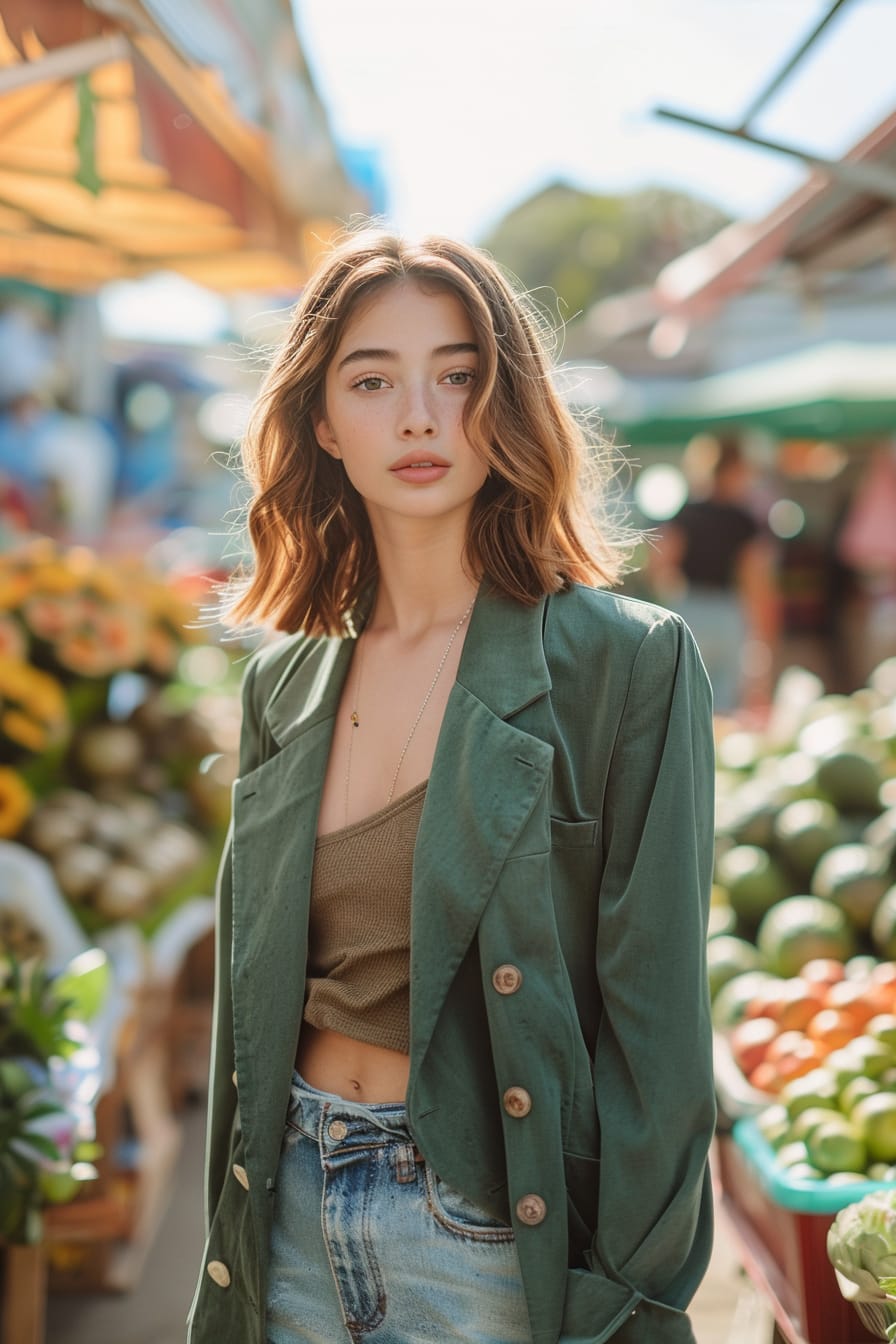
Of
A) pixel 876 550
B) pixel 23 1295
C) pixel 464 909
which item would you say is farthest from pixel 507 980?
pixel 876 550

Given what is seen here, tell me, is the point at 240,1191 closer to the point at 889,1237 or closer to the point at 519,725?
the point at 519,725

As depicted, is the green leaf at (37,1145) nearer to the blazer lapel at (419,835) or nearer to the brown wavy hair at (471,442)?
the blazer lapel at (419,835)

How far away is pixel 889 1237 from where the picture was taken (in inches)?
72.3

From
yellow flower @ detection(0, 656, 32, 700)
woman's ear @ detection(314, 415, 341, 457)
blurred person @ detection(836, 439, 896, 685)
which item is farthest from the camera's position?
blurred person @ detection(836, 439, 896, 685)

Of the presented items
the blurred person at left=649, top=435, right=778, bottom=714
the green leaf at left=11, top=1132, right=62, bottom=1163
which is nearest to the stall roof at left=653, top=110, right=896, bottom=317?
the blurred person at left=649, top=435, right=778, bottom=714

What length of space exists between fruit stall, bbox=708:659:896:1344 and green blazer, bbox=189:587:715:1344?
422 millimetres

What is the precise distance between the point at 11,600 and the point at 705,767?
261 cm

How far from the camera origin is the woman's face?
5.53 ft

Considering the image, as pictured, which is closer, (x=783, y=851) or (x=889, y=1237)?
(x=889, y=1237)

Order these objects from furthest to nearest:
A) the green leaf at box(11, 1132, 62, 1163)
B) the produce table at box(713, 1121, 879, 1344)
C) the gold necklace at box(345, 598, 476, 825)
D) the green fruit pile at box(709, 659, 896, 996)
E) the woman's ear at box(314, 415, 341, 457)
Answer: the green fruit pile at box(709, 659, 896, 996) < the green leaf at box(11, 1132, 62, 1163) < the produce table at box(713, 1121, 879, 1344) < the woman's ear at box(314, 415, 341, 457) < the gold necklace at box(345, 598, 476, 825)

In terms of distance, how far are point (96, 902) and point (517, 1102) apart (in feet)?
7.37

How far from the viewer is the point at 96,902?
A: 3543 millimetres

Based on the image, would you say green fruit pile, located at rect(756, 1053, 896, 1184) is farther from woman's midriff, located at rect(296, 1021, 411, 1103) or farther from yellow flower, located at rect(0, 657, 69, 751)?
yellow flower, located at rect(0, 657, 69, 751)

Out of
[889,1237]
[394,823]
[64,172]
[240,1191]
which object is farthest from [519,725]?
[64,172]
